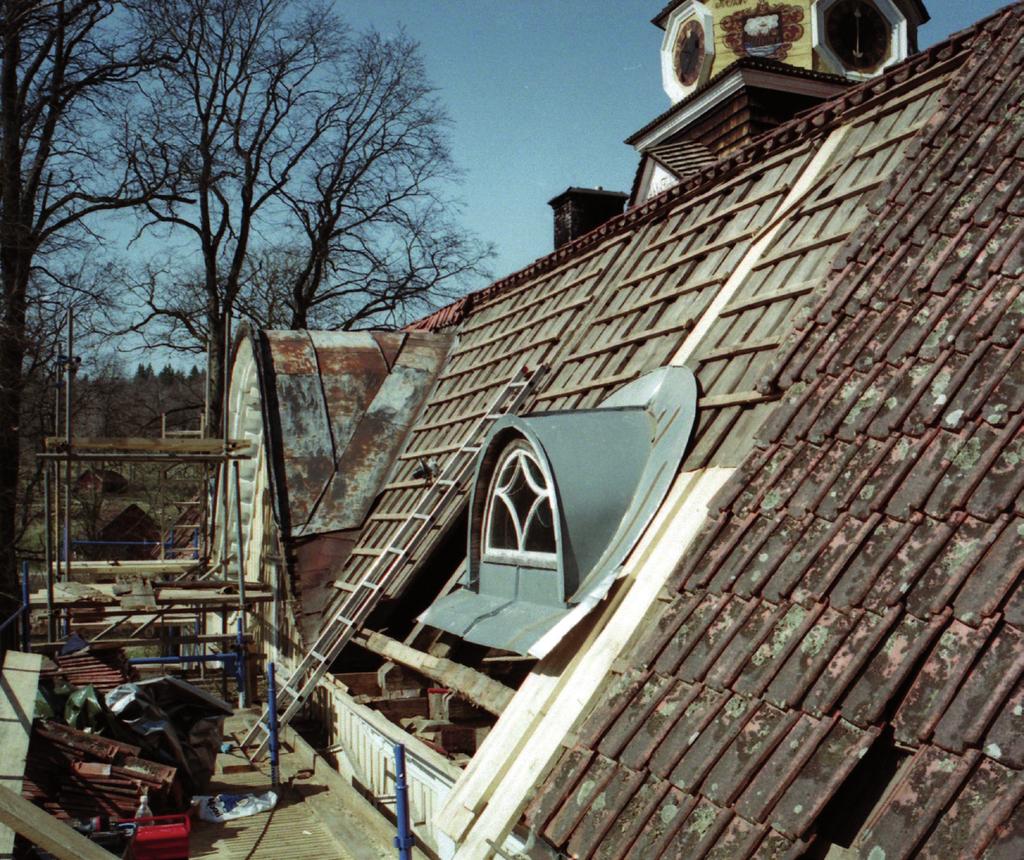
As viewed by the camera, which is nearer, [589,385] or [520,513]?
[520,513]

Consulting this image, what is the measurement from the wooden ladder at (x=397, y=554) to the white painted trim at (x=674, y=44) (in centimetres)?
2291

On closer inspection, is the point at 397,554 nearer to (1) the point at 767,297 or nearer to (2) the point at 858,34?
(1) the point at 767,297

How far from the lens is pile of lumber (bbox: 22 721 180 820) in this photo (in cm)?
1059

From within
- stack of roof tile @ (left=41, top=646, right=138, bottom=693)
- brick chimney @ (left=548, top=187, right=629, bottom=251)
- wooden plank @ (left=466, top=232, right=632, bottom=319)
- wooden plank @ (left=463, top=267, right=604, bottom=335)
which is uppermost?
brick chimney @ (left=548, top=187, right=629, bottom=251)

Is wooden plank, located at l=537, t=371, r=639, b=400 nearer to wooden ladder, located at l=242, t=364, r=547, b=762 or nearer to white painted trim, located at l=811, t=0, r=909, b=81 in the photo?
wooden ladder, located at l=242, t=364, r=547, b=762

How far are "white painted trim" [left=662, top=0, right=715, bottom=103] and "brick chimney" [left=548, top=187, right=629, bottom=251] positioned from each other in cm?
1176

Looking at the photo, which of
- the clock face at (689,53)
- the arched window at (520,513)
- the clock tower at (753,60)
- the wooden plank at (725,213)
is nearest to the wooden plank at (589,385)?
the arched window at (520,513)

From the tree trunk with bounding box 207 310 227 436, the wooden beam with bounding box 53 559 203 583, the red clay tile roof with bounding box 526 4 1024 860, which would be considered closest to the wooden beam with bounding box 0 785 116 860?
the red clay tile roof with bounding box 526 4 1024 860

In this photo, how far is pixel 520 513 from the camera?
7.42m

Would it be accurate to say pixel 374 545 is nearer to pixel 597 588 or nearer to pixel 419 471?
pixel 419 471

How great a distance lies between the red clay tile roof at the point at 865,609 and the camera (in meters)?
3.54

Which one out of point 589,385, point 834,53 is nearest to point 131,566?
point 589,385

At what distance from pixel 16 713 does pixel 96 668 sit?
5236mm

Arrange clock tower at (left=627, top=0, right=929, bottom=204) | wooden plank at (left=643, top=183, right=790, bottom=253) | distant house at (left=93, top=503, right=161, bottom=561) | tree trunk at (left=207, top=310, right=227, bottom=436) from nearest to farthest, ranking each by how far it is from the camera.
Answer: wooden plank at (left=643, top=183, right=790, bottom=253)
clock tower at (left=627, top=0, right=929, bottom=204)
tree trunk at (left=207, top=310, right=227, bottom=436)
distant house at (left=93, top=503, right=161, bottom=561)
